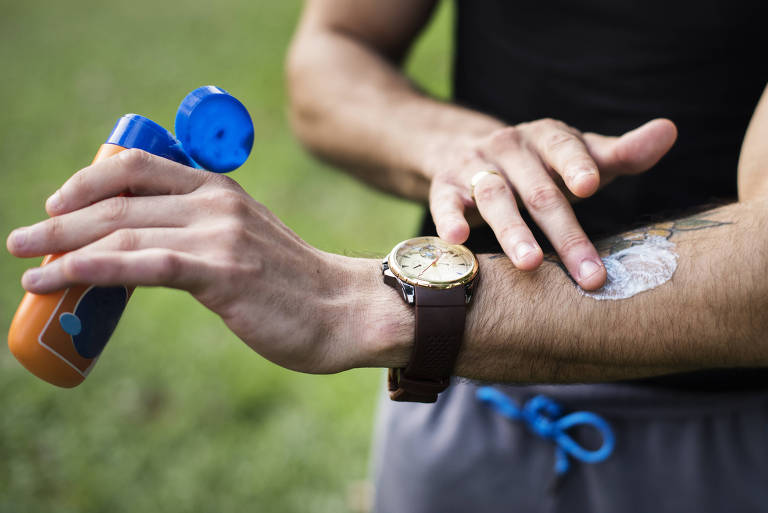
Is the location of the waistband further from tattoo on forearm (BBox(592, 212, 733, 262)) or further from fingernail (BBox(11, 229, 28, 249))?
fingernail (BBox(11, 229, 28, 249))

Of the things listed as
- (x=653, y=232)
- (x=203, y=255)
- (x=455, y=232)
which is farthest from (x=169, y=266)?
(x=653, y=232)

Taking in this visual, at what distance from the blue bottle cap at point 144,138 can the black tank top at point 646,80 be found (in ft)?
2.58

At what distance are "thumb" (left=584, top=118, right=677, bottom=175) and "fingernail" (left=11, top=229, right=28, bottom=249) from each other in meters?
1.27

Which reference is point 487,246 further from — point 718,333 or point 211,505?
point 211,505

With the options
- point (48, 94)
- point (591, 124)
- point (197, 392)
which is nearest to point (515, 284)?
point (591, 124)

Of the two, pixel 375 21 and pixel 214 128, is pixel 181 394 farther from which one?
pixel 214 128

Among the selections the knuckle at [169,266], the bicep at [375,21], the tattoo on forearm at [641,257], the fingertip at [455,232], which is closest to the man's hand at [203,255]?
the knuckle at [169,266]

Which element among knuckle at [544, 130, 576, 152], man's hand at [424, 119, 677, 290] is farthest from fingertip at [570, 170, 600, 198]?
knuckle at [544, 130, 576, 152]

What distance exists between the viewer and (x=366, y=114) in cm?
220

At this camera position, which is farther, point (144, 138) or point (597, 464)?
point (597, 464)

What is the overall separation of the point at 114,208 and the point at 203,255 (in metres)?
0.18

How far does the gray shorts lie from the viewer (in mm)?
1785

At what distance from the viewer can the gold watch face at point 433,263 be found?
131 cm

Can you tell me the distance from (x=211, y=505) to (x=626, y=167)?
2.67 metres
